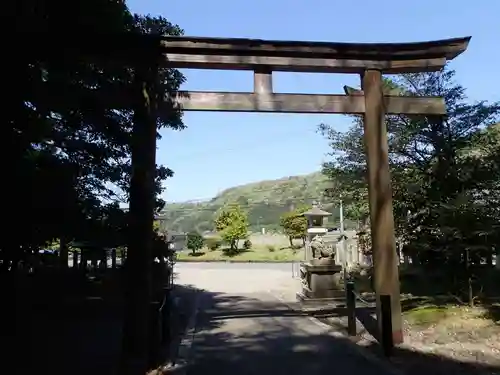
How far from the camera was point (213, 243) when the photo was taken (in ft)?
157

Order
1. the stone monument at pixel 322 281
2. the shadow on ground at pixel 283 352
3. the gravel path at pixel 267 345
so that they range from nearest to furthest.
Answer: the shadow on ground at pixel 283 352
the gravel path at pixel 267 345
the stone monument at pixel 322 281

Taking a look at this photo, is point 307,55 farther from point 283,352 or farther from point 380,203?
point 283,352

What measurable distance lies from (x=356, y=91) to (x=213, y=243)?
4100cm

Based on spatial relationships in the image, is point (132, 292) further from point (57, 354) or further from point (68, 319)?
point (68, 319)

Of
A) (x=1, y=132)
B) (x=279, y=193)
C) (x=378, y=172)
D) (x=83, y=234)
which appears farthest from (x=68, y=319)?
(x=279, y=193)

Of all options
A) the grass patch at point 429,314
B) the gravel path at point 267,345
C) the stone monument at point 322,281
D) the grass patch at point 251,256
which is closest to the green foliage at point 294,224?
the grass patch at point 251,256

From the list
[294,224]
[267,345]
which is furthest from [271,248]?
[267,345]

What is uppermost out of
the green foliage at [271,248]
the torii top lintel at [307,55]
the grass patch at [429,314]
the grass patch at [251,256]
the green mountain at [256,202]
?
the green mountain at [256,202]

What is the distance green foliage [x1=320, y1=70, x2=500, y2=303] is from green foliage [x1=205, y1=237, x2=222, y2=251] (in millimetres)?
36306

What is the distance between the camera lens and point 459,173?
1016 cm

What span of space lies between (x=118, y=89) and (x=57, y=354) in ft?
14.2

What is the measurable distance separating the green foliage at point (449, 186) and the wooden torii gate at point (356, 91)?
284 centimetres

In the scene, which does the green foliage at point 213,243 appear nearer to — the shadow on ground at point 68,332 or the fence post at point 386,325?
the shadow on ground at point 68,332

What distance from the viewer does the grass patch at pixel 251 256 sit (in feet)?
130
